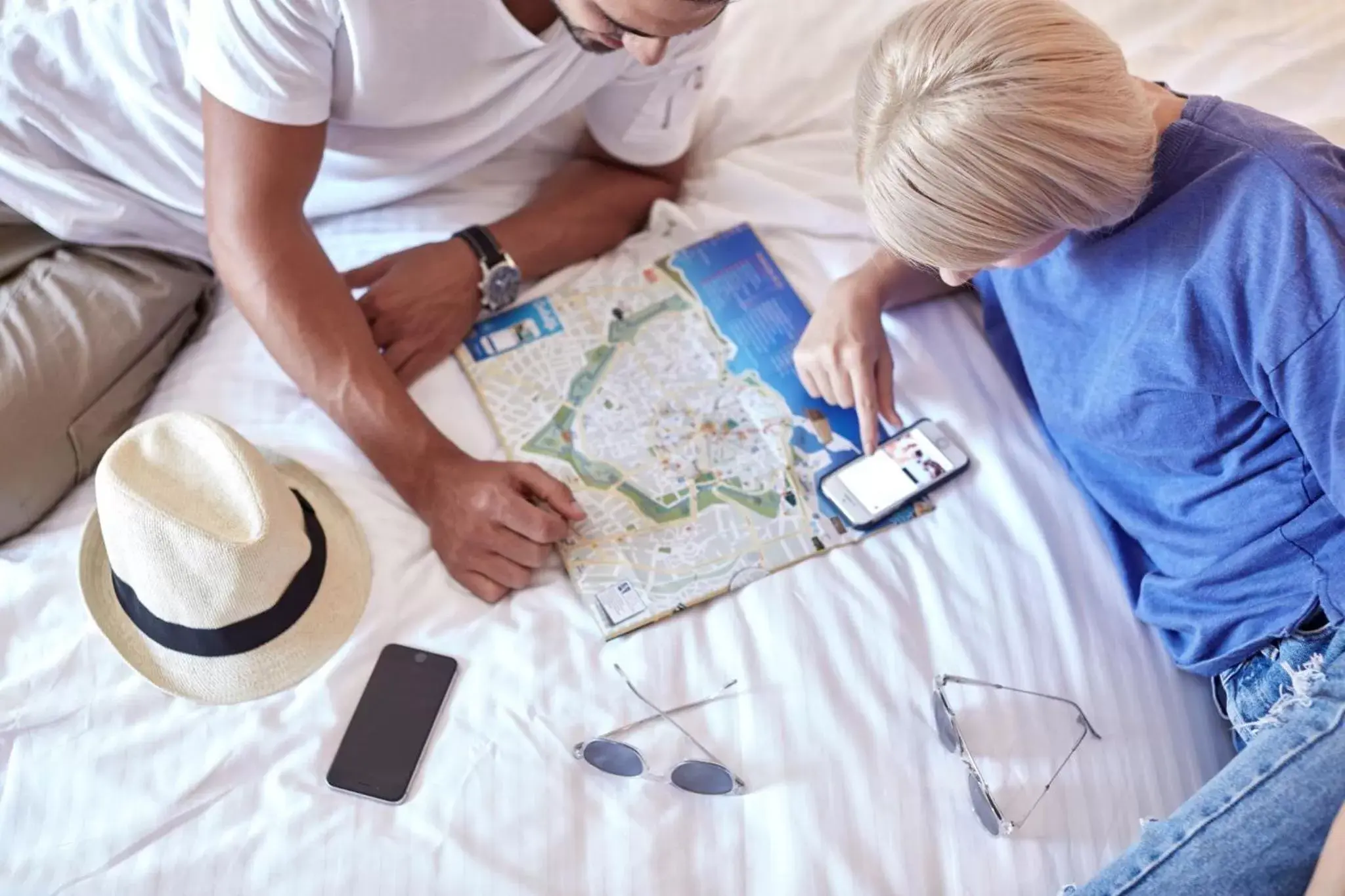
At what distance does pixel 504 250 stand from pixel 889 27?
0.49 m

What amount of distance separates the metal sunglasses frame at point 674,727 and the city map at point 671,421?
0.08m

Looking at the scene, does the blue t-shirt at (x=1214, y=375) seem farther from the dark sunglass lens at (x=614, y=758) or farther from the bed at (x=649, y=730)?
the dark sunglass lens at (x=614, y=758)

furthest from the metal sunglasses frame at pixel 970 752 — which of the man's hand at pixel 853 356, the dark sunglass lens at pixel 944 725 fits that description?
the man's hand at pixel 853 356

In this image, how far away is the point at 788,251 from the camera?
1.13m

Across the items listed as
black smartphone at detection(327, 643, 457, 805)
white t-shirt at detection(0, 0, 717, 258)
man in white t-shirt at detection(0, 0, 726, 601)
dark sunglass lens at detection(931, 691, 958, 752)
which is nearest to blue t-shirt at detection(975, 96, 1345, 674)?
dark sunglass lens at detection(931, 691, 958, 752)

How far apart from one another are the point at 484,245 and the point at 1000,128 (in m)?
0.59

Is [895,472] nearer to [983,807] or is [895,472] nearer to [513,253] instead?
[983,807]

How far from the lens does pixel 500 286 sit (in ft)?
3.47

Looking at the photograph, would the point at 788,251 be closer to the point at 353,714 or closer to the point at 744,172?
the point at 744,172

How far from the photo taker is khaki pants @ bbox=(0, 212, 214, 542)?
0.90m

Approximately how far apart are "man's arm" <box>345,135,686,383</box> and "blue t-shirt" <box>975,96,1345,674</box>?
0.46 m

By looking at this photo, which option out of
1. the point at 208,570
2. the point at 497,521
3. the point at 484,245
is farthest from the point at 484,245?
the point at 208,570

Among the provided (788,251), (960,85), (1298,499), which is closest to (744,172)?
(788,251)

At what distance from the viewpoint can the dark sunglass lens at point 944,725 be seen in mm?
818
